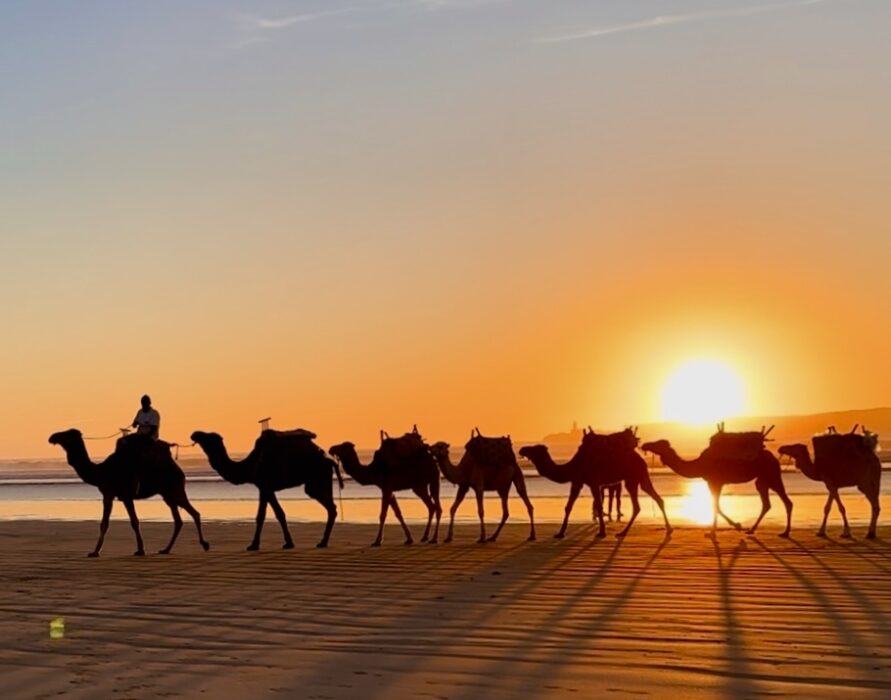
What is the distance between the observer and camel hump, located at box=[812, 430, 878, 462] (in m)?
18.0

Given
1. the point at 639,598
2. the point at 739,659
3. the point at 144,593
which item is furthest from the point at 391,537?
the point at 739,659

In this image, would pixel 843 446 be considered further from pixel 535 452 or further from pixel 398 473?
pixel 398 473

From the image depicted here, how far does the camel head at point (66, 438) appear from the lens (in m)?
18.5

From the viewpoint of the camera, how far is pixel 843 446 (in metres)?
18.0

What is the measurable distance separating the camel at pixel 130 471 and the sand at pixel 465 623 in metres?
1.44

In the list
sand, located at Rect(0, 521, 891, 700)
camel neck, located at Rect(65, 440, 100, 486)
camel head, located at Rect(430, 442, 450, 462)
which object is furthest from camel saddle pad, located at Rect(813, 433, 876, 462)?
camel neck, located at Rect(65, 440, 100, 486)

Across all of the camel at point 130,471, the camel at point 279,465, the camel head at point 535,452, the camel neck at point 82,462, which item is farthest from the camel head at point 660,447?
the camel neck at point 82,462

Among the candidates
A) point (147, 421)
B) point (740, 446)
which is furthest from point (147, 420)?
point (740, 446)

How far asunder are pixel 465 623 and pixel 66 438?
10417 mm

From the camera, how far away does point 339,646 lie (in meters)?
8.93

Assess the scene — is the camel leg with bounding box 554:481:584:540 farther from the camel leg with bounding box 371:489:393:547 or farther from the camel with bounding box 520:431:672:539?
the camel leg with bounding box 371:489:393:547

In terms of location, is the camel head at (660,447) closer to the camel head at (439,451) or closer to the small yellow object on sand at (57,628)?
the camel head at (439,451)

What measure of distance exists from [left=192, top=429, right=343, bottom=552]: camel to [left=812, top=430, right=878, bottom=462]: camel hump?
725cm

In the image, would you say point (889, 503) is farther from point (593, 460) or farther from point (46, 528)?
point (46, 528)
